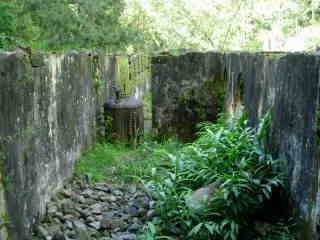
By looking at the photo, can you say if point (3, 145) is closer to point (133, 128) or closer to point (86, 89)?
point (86, 89)

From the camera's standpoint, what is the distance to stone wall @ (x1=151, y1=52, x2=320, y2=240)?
10.8 feet

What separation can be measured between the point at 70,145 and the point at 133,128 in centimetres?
232

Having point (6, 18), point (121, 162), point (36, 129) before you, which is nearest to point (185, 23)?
point (6, 18)

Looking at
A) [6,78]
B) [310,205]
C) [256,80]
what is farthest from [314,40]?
[6,78]

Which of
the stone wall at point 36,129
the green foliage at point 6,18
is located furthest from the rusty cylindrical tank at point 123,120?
the green foliage at point 6,18

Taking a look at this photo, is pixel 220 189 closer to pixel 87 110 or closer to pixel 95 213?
pixel 95 213

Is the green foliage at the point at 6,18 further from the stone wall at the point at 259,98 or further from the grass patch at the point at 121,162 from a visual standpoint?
the stone wall at the point at 259,98

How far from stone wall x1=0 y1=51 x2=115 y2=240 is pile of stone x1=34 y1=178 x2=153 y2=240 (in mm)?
172

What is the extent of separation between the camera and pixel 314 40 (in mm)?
11508

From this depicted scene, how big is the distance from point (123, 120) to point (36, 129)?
365 centimetres

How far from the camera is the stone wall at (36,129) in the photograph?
335 cm

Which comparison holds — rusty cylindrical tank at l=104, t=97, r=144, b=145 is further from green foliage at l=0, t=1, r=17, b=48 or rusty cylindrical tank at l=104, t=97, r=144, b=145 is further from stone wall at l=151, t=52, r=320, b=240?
green foliage at l=0, t=1, r=17, b=48

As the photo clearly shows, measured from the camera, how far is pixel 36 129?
417 cm

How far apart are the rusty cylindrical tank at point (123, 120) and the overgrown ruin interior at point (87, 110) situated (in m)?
0.25
